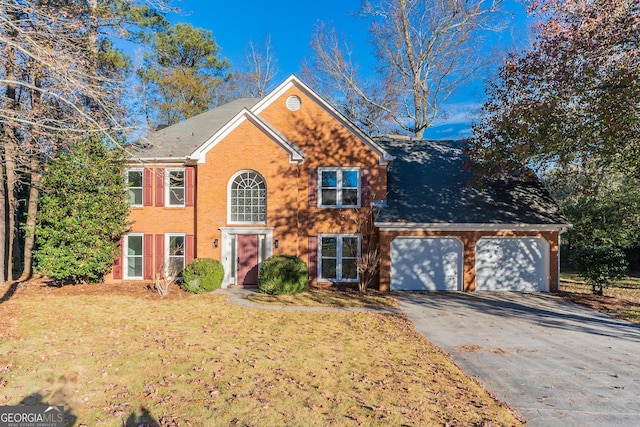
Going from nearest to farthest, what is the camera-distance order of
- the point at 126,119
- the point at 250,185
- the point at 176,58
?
the point at 126,119, the point at 250,185, the point at 176,58

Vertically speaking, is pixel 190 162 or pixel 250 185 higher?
pixel 190 162

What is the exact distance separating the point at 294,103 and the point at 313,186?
12.5ft

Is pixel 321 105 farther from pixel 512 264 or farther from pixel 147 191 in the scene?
pixel 512 264

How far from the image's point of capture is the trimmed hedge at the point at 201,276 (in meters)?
14.1

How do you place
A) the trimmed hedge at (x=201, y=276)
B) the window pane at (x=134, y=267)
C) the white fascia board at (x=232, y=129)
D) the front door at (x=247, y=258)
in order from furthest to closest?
the window pane at (x=134, y=267) → the front door at (x=247, y=258) → the white fascia board at (x=232, y=129) → the trimmed hedge at (x=201, y=276)

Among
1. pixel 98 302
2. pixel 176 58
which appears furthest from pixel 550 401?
pixel 176 58

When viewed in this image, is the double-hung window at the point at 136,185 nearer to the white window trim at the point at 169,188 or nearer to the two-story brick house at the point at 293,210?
the two-story brick house at the point at 293,210

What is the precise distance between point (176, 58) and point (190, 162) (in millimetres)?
21328

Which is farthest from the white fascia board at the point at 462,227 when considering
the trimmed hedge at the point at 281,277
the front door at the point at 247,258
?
the front door at the point at 247,258

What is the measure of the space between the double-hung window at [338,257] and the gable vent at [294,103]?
230 inches

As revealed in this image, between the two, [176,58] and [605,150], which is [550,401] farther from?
[176,58]

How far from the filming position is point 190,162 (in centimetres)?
1587

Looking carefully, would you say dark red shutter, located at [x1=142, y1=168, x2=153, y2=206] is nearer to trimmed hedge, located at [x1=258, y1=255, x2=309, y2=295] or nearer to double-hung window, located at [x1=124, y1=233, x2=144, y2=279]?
double-hung window, located at [x1=124, y1=233, x2=144, y2=279]

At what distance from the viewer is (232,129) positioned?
1538 cm
